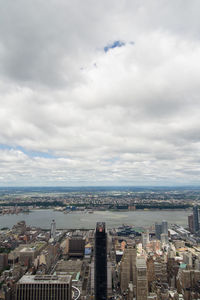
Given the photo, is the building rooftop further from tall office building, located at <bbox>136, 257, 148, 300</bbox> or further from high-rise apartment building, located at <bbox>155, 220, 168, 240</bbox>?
high-rise apartment building, located at <bbox>155, 220, 168, 240</bbox>

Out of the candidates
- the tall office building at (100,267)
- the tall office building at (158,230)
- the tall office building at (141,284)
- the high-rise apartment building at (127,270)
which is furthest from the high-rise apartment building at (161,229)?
the tall office building at (100,267)

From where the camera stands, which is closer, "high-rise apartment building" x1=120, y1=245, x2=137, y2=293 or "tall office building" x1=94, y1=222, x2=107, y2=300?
"tall office building" x1=94, y1=222, x2=107, y2=300

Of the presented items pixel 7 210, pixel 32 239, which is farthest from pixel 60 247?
pixel 7 210

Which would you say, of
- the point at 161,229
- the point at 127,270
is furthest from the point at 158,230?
the point at 127,270

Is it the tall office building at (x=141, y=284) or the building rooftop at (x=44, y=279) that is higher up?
the building rooftop at (x=44, y=279)

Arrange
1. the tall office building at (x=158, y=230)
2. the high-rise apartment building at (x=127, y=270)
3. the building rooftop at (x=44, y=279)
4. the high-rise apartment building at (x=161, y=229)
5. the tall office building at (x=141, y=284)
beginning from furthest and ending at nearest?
the tall office building at (x=158, y=230) → the high-rise apartment building at (x=161, y=229) → the high-rise apartment building at (x=127, y=270) → the tall office building at (x=141, y=284) → the building rooftop at (x=44, y=279)

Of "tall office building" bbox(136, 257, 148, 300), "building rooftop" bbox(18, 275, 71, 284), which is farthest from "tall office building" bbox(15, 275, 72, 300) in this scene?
"tall office building" bbox(136, 257, 148, 300)

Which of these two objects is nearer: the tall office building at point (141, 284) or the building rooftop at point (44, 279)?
the building rooftop at point (44, 279)

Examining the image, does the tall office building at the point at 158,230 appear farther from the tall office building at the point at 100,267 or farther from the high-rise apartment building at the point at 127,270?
the tall office building at the point at 100,267

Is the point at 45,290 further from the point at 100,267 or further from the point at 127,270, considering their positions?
the point at 127,270
